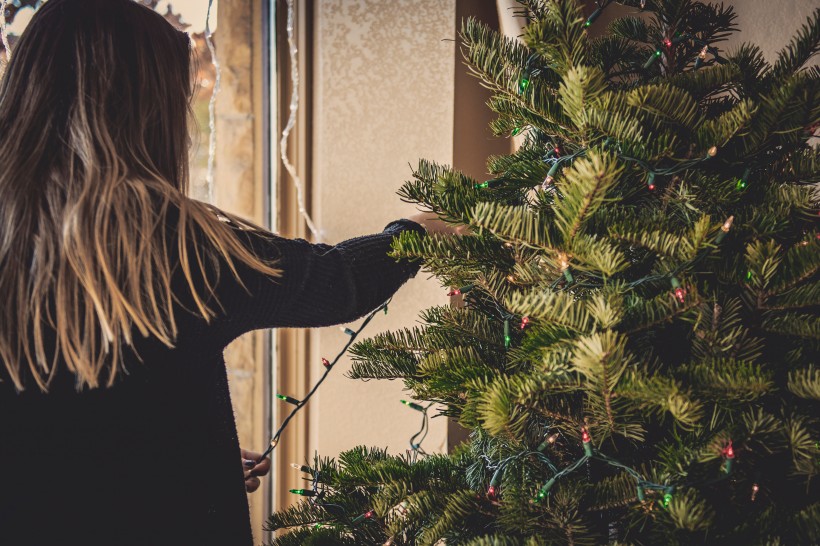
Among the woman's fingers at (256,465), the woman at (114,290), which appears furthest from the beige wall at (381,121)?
the woman at (114,290)

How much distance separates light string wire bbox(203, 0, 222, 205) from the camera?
1272 mm

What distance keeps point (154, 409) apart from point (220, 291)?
147 millimetres

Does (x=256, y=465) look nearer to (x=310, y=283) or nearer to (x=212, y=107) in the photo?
(x=310, y=283)

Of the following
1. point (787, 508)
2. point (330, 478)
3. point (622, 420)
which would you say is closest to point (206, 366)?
point (330, 478)

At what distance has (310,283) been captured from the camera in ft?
2.24

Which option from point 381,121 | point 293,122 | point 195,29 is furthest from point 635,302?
point 195,29

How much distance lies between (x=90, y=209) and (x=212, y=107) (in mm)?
734

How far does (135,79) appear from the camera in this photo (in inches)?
27.0

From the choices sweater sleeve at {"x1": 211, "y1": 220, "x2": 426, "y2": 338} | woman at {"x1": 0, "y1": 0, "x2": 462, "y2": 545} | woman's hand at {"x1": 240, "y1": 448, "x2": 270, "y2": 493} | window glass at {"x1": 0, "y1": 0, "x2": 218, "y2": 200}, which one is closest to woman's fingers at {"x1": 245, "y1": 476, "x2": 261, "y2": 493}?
woman's hand at {"x1": 240, "y1": 448, "x2": 270, "y2": 493}

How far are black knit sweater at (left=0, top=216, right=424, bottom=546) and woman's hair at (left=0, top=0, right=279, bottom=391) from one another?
1.1 inches

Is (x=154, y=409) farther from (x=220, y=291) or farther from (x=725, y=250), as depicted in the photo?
(x=725, y=250)

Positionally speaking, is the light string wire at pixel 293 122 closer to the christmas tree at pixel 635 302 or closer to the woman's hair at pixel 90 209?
the woman's hair at pixel 90 209

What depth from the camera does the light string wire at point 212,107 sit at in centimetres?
127

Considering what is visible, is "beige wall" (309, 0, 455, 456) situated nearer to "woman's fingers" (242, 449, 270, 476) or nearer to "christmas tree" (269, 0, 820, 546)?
"woman's fingers" (242, 449, 270, 476)
